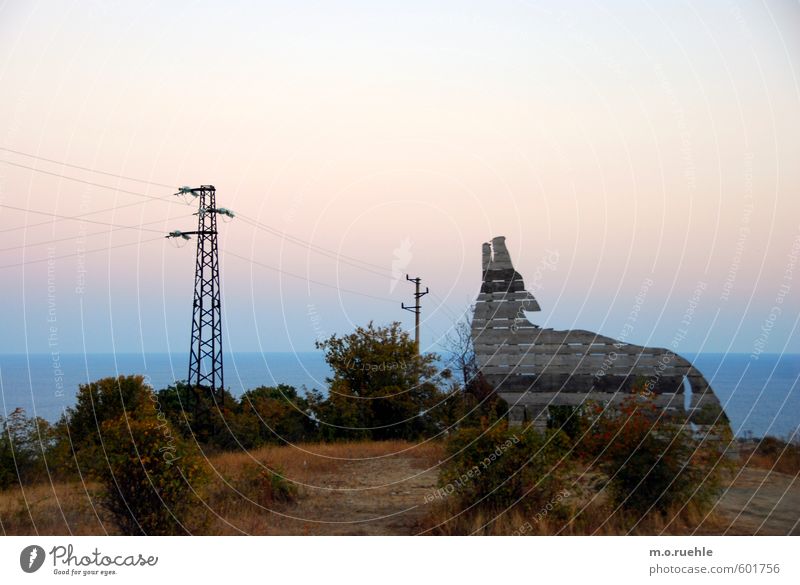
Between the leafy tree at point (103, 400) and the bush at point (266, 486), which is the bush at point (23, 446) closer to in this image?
the leafy tree at point (103, 400)

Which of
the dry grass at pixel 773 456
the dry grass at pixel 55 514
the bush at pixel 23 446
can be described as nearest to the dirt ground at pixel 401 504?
the dry grass at pixel 773 456

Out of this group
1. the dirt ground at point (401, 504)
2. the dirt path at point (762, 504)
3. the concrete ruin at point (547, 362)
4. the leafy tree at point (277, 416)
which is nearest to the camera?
the dirt path at point (762, 504)

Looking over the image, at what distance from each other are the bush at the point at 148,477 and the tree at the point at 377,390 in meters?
12.2

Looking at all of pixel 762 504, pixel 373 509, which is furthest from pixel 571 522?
pixel 762 504

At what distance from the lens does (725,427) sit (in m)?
15.1

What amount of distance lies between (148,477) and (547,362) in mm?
9002

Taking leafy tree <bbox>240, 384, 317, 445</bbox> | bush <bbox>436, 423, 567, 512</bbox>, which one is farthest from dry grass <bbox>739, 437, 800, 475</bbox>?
leafy tree <bbox>240, 384, 317, 445</bbox>

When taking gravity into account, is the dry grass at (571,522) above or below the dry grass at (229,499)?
below

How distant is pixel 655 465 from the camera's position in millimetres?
12398
